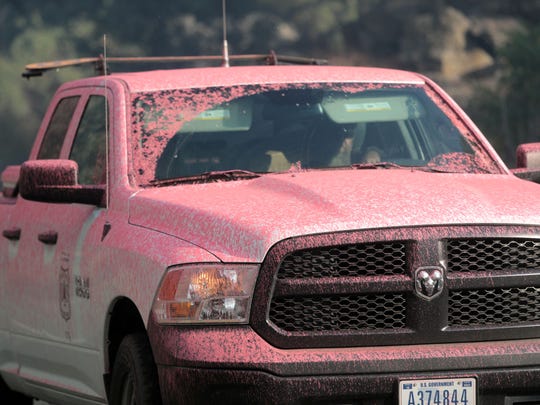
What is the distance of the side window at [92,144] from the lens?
7.01 metres

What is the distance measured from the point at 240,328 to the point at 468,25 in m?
59.5

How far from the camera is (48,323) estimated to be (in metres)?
7.12

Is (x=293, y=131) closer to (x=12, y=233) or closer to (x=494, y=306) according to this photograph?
(x=12, y=233)

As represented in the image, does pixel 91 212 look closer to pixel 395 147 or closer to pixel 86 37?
pixel 395 147

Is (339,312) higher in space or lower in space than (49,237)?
lower

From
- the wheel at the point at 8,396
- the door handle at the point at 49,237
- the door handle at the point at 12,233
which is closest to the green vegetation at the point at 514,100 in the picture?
the wheel at the point at 8,396

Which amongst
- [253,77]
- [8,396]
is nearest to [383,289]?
[253,77]

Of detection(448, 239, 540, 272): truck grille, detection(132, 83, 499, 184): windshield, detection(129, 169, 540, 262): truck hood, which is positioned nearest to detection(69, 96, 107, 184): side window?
detection(132, 83, 499, 184): windshield

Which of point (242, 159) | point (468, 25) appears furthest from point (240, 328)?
point (468, 25)

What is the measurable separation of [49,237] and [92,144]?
1.64 feet

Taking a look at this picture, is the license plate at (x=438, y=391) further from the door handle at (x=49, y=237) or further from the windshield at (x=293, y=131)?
the door handle at (x=49, y=237)

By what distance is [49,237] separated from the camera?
7.05 metres

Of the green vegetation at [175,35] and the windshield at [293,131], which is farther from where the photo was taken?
the green vegetation at [175,35]

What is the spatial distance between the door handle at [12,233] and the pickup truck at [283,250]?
0.28 meters
